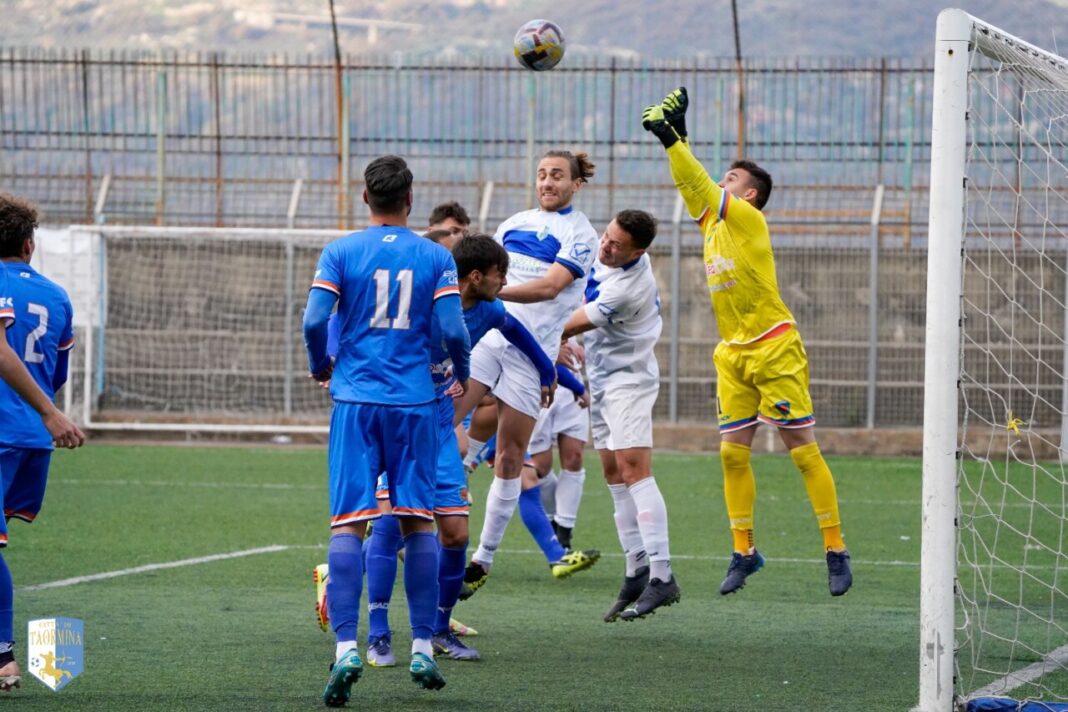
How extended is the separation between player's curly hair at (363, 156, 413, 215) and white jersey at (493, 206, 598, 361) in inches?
82.4

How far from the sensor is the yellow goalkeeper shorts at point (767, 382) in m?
7.57

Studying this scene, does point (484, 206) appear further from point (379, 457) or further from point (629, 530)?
point (379, 457)

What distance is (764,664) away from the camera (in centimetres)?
654

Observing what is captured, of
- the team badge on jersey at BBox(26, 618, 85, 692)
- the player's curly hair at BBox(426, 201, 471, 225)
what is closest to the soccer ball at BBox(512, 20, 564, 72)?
the player's curly hair at BBox(426, 201, 471, 225)

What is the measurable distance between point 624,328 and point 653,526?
110cm

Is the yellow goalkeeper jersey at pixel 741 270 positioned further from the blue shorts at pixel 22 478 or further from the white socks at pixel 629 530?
the blue shorts at pixel 22 478

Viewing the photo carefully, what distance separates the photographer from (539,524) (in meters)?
9.10

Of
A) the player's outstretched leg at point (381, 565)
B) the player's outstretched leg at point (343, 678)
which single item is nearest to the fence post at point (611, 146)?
the player's outstretched leg at point (381, 565)

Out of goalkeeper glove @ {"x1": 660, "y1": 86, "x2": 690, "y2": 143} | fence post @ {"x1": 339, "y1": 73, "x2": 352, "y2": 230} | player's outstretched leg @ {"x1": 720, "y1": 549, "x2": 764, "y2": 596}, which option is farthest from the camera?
fence post @ {"x1": 339, "y1": 73, "x2": 352, "y2": 230}

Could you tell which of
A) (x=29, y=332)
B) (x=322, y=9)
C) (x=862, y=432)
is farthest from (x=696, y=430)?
(x=322, y=9)

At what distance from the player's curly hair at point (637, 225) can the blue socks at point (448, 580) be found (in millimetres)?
1963

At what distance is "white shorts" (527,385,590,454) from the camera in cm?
1007

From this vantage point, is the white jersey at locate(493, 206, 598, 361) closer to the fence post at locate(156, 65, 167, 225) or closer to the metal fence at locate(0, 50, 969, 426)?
the metal fence at locate(0, 50, 969, 426)

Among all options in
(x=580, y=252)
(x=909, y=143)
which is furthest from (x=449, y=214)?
(x=909, y=143)
